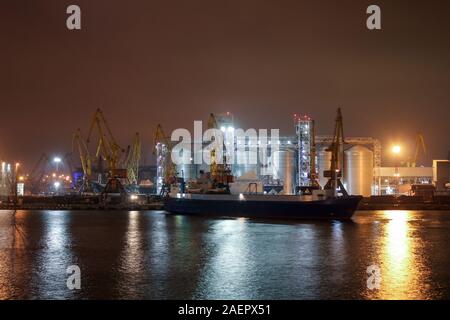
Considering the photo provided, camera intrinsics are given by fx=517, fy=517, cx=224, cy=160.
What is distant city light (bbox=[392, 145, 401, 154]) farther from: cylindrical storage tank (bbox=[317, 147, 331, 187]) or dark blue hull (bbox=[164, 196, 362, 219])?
dark blue hull (bbox=[164, 196, 362, 219])

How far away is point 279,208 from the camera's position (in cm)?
5597

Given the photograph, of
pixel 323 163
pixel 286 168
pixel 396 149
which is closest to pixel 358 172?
pixel 323 163

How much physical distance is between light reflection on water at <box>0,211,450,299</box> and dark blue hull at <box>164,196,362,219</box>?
1233cm

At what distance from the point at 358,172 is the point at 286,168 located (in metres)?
12.1

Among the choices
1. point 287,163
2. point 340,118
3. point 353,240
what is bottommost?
point 353,240

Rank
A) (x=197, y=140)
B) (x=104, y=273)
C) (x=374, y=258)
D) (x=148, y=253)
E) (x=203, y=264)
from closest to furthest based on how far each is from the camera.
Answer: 1. (x=104, y=273)
2. (x=203, y=264)
3. (x=374, y=258)
4. (x=148, y=253)
5. (x=197, y=140)

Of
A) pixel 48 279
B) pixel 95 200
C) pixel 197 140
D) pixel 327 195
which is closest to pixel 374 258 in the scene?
pixel 48 279

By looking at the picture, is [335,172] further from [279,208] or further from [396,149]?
[396,149]

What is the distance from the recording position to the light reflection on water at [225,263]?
18.0 metres

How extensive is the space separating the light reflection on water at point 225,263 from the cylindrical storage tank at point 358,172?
44.9 m

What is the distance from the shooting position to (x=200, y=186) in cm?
6719

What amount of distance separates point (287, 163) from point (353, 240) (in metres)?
52.7

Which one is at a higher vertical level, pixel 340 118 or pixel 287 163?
pixel 340 118
